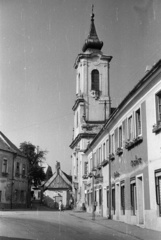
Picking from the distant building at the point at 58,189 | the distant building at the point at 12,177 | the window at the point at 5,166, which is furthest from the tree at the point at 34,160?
the window at the point at 5,166

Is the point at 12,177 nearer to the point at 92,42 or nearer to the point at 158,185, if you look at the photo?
the point at 92,42

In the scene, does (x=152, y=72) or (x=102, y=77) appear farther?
(x=102, y=77)

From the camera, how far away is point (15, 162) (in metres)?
48.0

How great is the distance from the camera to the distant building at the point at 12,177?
44.9m

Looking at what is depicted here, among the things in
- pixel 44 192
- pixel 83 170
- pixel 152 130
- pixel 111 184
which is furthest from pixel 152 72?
pixel 44 192

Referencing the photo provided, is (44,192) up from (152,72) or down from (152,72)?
down

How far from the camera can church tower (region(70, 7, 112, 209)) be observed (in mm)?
50250

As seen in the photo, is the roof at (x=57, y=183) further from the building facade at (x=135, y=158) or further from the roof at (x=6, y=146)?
the building facade at (x=135, y=158)

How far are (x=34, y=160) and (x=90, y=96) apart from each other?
15.6m

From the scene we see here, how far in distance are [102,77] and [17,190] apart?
1914cm

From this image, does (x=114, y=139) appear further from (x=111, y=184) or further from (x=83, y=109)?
(x=83, y=109)

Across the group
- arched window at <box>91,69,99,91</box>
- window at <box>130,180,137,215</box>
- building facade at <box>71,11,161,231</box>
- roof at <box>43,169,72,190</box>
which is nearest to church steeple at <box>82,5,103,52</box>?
arched window at <box>91,69,99,91</box>

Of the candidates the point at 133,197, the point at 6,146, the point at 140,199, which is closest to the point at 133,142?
the point at 140,199

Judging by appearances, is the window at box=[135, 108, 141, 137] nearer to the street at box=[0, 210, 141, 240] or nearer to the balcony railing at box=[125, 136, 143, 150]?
the balcony railing at box=[125, 136, 143, 150]
